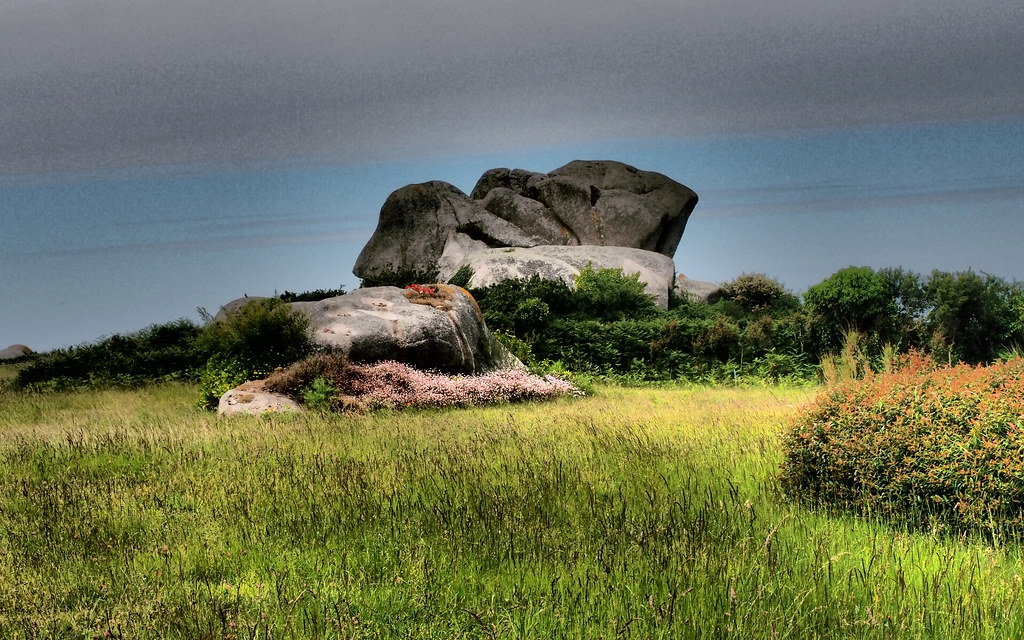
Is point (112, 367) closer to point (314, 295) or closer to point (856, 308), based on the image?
point (314, 295)

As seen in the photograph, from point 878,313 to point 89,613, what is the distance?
17303 mm

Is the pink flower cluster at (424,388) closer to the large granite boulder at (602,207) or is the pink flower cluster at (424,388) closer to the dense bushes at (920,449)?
the dense bushes at (920,449)

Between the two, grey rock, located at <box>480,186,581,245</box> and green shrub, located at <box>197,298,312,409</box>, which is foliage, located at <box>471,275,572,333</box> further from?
grey rock, located at <box>480,186,581,245</box>

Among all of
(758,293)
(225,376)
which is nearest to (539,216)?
(758,293)

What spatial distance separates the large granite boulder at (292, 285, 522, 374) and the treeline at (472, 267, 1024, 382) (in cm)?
220

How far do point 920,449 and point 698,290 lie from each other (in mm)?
21552

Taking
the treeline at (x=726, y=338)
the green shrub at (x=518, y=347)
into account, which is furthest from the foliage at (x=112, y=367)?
the green shrub at (x=518, y=347)

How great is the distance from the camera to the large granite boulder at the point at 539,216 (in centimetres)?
2823

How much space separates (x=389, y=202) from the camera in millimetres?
30266

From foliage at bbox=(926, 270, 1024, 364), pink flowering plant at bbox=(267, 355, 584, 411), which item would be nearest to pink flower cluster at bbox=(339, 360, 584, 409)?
pink flowering plant at bbox=(267, 355, 584, 411)

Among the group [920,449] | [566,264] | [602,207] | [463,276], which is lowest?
[920,449]

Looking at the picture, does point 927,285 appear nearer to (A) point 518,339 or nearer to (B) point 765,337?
(B) point 765,337

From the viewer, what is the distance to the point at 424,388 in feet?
38.8

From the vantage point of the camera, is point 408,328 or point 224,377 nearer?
point 224,377
